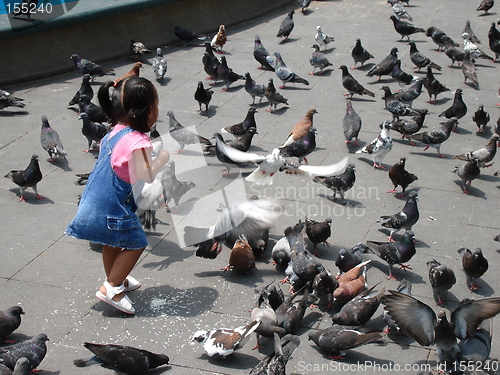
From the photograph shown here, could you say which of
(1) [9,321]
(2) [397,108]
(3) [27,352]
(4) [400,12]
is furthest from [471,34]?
(3) [27,352]

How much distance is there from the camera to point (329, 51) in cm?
1470

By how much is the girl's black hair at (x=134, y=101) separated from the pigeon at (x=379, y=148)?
463 cm

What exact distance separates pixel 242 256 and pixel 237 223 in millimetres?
346

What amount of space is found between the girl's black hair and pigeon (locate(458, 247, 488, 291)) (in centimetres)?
349

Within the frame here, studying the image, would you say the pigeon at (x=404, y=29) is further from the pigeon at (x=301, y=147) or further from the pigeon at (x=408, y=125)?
the pigeon at (x=301, y=147)

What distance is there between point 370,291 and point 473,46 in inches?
382

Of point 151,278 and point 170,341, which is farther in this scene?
point 151,278

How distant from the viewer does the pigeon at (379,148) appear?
930cm

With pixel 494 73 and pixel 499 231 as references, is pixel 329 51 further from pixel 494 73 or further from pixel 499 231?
pixel 499 231

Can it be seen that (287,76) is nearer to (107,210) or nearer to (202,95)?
(202,95)

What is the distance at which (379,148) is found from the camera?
366 inches

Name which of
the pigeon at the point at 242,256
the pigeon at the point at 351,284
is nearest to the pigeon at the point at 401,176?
the pigeon at the point at 351,284

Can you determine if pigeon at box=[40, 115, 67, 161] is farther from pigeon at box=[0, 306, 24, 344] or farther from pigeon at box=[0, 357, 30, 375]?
pigeon at box=[0, 357, 30, 375]

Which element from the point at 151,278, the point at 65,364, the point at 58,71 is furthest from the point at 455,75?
the point at 65,364
